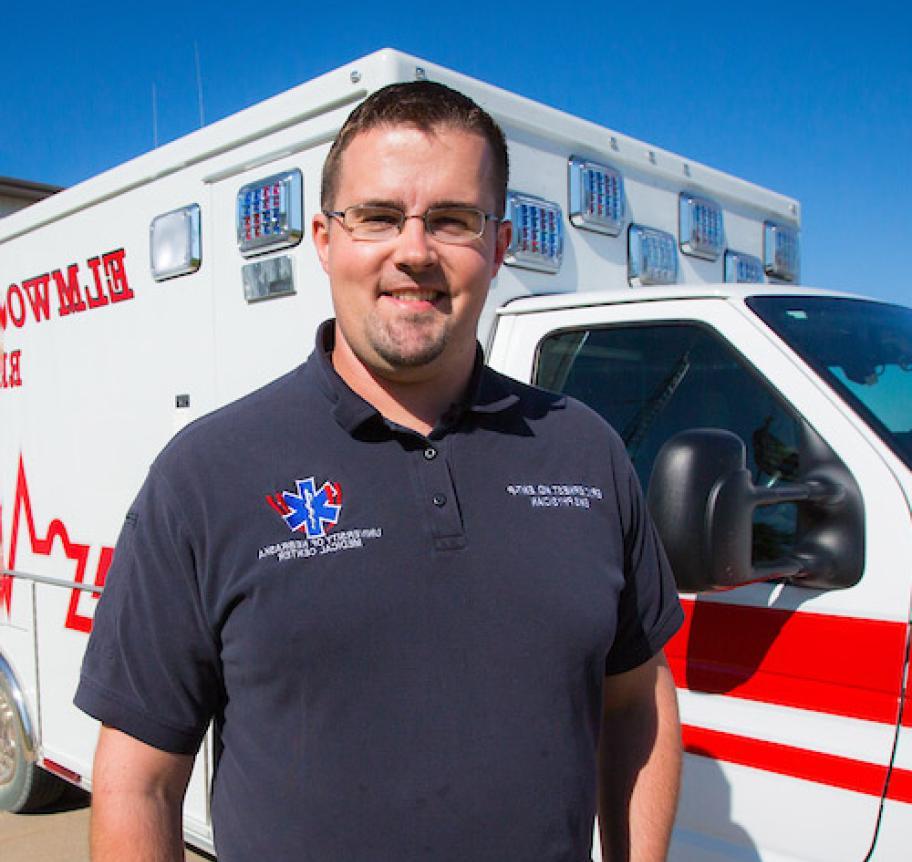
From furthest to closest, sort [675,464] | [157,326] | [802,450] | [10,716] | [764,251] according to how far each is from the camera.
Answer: [10,716]
[764,251]
[157,326]
[802,450]
[675,464]

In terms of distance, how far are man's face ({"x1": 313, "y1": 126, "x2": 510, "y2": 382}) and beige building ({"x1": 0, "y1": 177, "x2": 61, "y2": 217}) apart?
29.6ft

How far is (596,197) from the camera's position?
3.38 m

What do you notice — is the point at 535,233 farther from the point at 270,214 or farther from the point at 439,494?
the point at 439,494

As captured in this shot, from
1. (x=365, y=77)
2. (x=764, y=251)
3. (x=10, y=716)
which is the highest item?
(x=365, y=77)

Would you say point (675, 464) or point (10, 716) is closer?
point (675, 464)

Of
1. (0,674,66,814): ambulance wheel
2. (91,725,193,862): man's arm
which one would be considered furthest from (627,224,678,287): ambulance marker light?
(0,674,66,814): ambulance wheel

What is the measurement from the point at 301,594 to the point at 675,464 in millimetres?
817

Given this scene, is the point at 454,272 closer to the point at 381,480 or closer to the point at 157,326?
the point at 381,480

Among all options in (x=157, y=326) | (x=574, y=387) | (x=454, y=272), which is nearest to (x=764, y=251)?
(x=574, y=387)

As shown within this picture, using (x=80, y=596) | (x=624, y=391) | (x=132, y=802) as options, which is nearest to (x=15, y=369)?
(x=80, y=596)

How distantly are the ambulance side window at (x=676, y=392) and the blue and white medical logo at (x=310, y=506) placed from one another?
1.19 metres

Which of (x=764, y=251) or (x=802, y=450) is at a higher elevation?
(x=764, y=251)

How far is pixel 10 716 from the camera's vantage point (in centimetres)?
447

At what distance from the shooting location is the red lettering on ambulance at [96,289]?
3.83 metres
